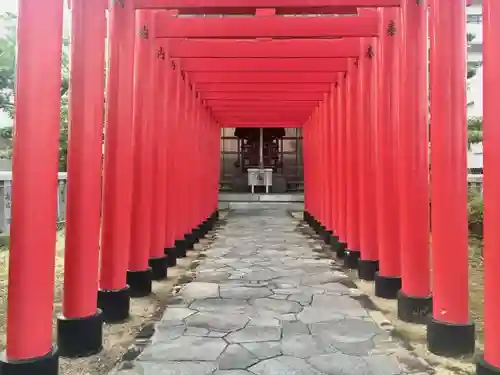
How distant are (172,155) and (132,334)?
4.08m

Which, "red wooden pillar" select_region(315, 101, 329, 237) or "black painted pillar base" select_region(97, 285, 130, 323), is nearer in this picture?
"black painted pillar base" select_region(97, 285, 130, 323)

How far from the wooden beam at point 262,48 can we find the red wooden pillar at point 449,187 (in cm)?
323

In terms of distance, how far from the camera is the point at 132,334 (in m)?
3.96

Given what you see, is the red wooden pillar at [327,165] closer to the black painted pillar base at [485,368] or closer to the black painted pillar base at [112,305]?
the black painted pillar base at [112,305]

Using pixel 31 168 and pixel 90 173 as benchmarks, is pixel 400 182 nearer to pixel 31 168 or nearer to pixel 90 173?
pixel 90 173

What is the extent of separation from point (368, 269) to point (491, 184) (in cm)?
359

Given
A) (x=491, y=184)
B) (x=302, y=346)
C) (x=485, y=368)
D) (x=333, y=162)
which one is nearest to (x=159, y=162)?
(x=302, y=346)

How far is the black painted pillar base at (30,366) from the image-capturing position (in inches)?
106

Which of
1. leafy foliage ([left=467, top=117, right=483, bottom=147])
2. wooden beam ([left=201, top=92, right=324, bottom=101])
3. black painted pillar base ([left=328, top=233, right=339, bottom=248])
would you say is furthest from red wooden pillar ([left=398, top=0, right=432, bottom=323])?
leafy foliage ([left=467, top=117, right=483, bottom=147])

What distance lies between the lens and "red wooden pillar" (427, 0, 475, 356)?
3486 mm

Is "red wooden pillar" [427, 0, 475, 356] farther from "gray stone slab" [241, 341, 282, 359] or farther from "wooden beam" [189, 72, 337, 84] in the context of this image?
"wooden beam" [189, 72, 337, 84]

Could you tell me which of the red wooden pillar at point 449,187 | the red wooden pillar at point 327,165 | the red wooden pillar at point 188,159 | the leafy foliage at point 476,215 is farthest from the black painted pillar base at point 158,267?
the leafy foliage at point 476,215

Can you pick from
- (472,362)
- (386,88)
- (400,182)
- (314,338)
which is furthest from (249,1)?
(472,362)

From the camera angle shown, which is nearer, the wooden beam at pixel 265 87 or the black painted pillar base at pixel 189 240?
the black painted pillar base at pixel 189 240
